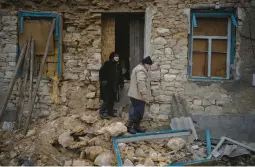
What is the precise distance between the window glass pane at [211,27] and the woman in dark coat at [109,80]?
213cm

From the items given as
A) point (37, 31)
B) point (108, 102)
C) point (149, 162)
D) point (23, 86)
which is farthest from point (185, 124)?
point (37, 31)

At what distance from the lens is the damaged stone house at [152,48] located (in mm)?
6621

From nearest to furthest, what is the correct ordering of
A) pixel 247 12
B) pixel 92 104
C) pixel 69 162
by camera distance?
pixel 69 162, pixel 247 12, pixel 92 104

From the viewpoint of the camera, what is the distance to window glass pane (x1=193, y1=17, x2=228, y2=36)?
22.4 feet

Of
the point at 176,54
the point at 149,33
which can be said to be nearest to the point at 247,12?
the point at 176,54

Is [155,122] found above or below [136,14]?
below

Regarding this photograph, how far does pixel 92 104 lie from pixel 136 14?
8.38 feet

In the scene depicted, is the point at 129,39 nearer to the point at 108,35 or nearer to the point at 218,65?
the point at 108,35

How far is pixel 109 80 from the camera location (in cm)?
664

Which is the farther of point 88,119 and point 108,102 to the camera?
point 108,102

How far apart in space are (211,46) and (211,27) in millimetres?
469

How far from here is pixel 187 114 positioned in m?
6.51

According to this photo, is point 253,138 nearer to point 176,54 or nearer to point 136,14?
point 176,54

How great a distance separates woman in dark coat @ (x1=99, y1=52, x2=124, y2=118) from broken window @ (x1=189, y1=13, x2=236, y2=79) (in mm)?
1851
